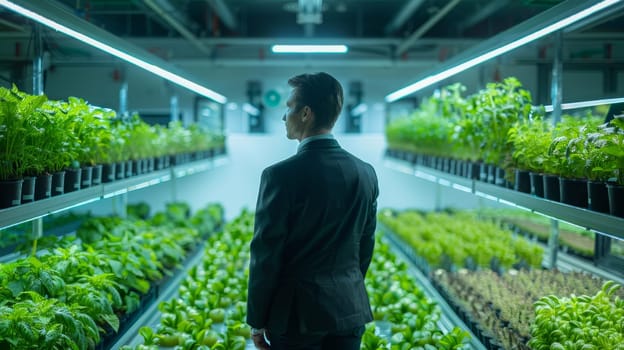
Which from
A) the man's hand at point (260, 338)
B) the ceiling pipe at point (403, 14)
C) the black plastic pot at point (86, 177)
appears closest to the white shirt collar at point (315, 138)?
the man's hand at point (260, 338)

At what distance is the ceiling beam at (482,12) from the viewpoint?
21.9 ft

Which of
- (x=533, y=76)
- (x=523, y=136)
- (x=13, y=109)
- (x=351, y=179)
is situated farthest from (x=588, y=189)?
(x=533, y=76)

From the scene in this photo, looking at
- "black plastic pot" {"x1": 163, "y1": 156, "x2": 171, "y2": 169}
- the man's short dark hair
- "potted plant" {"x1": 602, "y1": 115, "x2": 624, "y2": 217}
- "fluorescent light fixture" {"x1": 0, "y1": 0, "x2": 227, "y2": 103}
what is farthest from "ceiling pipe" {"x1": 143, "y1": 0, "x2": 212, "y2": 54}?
"potted plant" {"x1": 602, "y1": 115, "x2": 624, "y2": 217}

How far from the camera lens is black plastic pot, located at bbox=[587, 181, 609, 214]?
78.0 inches

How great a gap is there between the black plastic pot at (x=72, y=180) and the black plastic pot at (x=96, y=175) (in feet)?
0.88

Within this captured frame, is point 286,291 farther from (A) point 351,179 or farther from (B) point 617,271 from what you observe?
(B) point 617,271

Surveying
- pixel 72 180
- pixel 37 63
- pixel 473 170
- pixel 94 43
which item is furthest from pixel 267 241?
pixel 473 170

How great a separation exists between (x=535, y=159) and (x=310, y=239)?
4.25 feet

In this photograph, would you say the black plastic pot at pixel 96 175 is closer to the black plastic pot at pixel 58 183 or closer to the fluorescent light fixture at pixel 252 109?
the black plastic pot at pixel 58 183

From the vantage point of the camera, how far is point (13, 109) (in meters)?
2.04

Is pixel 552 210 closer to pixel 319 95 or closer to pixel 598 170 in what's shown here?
pixel 598 170

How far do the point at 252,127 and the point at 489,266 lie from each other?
5734 mm

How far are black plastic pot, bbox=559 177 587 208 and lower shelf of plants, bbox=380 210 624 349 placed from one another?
1.68 ft

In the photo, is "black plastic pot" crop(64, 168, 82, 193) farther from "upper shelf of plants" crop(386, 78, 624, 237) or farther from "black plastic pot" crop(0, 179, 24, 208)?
"upper shelf of plants" crop(386, 78, 624, 237)
